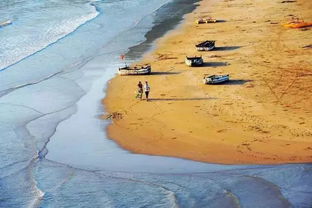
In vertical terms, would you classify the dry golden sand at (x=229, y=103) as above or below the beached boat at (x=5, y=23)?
above

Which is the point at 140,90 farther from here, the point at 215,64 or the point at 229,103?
the point at 215,64

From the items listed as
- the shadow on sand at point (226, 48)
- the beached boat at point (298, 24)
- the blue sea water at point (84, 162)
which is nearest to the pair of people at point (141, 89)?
the blue sea water at point (84, 162)

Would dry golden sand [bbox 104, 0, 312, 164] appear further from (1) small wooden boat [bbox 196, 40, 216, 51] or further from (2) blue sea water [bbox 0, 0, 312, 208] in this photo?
(2) blue sea water [bbox 0, 0, 312, 208]

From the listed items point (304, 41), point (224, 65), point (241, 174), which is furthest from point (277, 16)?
point (241, 174)

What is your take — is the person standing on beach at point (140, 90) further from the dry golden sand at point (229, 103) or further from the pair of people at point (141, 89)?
the dry golden sand at point (229, 103)

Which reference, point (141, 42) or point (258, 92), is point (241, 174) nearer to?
point (258, 92)

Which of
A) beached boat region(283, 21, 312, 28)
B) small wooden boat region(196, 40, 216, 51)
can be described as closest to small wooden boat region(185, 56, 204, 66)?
small wooden boat region(196, 40, 216, 51)

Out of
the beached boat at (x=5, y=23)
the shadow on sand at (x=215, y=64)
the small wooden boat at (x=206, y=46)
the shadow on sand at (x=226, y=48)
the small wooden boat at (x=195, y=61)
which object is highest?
the small wooden boat at (x=195, y=61)
